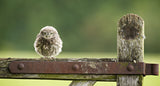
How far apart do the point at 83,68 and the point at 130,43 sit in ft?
0.80

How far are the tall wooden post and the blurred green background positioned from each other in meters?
17.2

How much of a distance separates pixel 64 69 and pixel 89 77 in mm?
119

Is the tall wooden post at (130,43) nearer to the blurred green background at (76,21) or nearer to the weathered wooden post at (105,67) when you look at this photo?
the weathered wooden post at (105,67)

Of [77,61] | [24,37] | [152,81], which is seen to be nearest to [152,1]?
[24,37]

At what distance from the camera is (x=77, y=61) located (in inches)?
70.9

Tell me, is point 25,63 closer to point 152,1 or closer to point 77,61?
point 77,61

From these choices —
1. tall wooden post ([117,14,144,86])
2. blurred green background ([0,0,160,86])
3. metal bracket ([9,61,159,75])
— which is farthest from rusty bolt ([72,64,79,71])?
blurred green background ([0,0,160,86])

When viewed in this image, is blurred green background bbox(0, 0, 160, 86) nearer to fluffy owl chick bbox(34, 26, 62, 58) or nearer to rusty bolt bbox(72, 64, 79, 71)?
fluffy owl chick bbox(34, 26, 62, 58)

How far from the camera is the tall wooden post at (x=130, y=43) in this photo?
1754 mm

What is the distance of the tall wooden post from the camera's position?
175 cm

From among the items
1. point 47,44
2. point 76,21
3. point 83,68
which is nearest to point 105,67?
point 83,68

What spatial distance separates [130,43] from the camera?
5.83ft

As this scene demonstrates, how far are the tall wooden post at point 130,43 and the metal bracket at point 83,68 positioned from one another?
33 mm

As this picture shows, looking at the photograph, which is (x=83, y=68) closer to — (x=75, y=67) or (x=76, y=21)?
(x=75, y=67)
